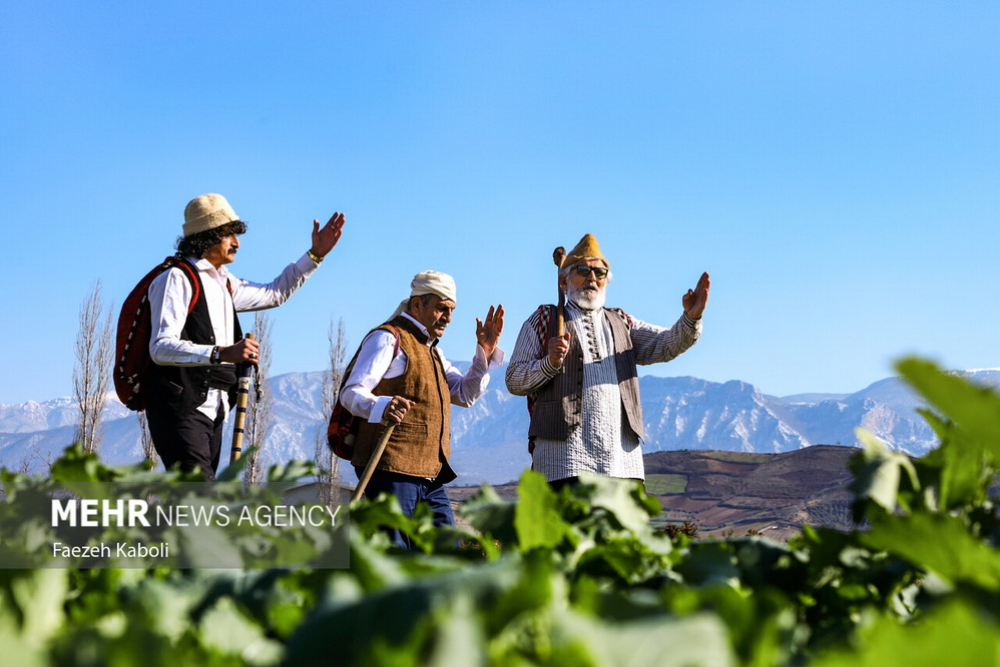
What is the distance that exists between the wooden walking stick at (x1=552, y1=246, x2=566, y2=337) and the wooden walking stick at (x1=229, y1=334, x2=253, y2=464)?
1.41 meters

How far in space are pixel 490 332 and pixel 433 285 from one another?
19.5 inches

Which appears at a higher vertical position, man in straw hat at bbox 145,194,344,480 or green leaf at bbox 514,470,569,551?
man in straw hat at bbox 145,194,344,480

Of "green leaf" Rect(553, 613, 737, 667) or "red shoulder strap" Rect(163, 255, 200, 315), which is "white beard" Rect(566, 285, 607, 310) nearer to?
"red shoulder strap" Rect(163, 255, 200, 315)

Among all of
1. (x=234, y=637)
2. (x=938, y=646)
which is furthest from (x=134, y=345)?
(x=938, y=646)

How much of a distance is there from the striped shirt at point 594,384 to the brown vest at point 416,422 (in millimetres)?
364

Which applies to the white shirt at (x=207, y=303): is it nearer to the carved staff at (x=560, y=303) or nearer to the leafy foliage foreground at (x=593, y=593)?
the carved staff at (x=560, y=303)

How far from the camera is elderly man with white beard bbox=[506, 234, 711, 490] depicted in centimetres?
426

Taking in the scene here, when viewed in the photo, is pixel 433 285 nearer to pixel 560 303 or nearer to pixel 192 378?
pixel 560 303

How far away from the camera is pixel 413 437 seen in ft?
13.2

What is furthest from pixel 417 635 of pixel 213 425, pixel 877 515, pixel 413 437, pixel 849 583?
pixel 413 437

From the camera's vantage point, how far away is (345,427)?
4.06 metres

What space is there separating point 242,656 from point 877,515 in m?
0.51

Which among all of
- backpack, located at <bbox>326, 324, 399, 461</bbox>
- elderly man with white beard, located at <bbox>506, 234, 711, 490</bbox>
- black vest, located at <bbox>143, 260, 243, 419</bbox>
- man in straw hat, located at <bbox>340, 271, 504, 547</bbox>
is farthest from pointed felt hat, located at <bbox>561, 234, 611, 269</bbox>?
black vest, located at <bbox>143, 260, 243, 419</bbox>

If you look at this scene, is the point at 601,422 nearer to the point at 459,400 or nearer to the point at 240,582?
the point at 459,400
